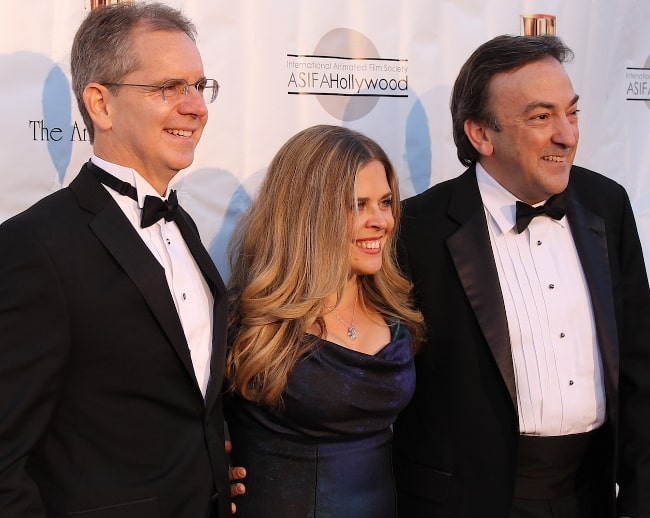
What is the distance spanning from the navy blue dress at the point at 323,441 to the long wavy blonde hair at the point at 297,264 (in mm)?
65

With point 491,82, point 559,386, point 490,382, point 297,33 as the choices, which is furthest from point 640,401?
point 297,33

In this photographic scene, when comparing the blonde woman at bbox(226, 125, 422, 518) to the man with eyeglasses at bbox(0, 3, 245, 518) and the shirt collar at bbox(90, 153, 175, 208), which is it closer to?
the man with eyeglasses at bbox(0, 3, 245, 518)

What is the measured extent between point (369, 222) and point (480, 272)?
1.16 feet

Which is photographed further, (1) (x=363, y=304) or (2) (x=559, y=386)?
(1) (x=363, y=304)

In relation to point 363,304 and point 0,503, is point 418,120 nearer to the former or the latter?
point 363,304

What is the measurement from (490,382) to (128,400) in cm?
107

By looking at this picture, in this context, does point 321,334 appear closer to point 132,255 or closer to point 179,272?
point 179,272

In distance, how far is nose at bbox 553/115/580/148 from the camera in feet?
8.39

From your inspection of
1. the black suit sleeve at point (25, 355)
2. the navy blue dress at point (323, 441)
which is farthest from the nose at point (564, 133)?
the black suit sleeve at point (25, 355)

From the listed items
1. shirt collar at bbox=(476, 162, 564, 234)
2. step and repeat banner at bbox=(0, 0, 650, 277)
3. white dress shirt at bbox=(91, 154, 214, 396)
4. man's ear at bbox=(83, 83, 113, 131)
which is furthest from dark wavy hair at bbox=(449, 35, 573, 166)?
man's ear at bbox=(83, 83, 113, 131)

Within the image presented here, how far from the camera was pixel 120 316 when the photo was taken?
1881 mm

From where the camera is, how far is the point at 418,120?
345 cm

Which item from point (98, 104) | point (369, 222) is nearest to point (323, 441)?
point (369, 222)

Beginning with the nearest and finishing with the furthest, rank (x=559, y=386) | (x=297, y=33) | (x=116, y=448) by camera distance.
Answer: (x=116, y=448)
(x=559, y=386)
(x=297, y=33)
